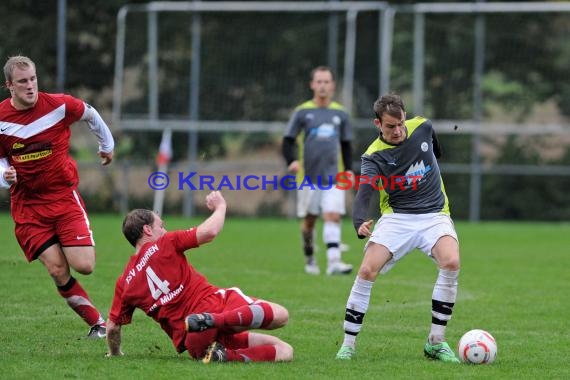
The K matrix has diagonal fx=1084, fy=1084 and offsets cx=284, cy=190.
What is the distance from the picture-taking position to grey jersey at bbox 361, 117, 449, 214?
25.7ft

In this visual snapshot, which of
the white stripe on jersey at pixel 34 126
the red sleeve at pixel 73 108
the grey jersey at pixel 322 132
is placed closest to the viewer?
the white stripe on jersey at pixel 34 126

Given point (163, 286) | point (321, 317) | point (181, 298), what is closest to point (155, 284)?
point (163, 286)

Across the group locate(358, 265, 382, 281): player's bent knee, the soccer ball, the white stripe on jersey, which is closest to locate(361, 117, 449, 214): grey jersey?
locate(358, 265, 382, 281): player's bent knee

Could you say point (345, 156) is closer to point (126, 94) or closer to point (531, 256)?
point (531, 256)

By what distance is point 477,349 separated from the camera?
746 centimetres

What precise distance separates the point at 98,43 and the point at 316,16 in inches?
194

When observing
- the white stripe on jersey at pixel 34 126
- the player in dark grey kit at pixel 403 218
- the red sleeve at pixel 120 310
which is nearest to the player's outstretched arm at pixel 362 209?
Result: the player in dark grey kit at pixel 403 218

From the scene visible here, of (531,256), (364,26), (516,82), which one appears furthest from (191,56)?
(531,256)

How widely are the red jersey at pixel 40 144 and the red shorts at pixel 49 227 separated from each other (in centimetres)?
8

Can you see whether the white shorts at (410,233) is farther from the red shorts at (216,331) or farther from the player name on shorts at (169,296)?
the player name on shorts at (169,296)

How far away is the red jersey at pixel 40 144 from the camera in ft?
27.4

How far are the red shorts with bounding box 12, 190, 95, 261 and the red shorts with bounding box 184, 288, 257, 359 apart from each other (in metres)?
1.68

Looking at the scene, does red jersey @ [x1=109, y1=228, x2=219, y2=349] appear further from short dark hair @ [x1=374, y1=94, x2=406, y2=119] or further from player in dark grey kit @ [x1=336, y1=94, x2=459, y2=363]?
short dark hair @ [x1=374, y1=94, x2=406, y2=119]

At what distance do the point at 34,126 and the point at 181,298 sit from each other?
210 centimetres
